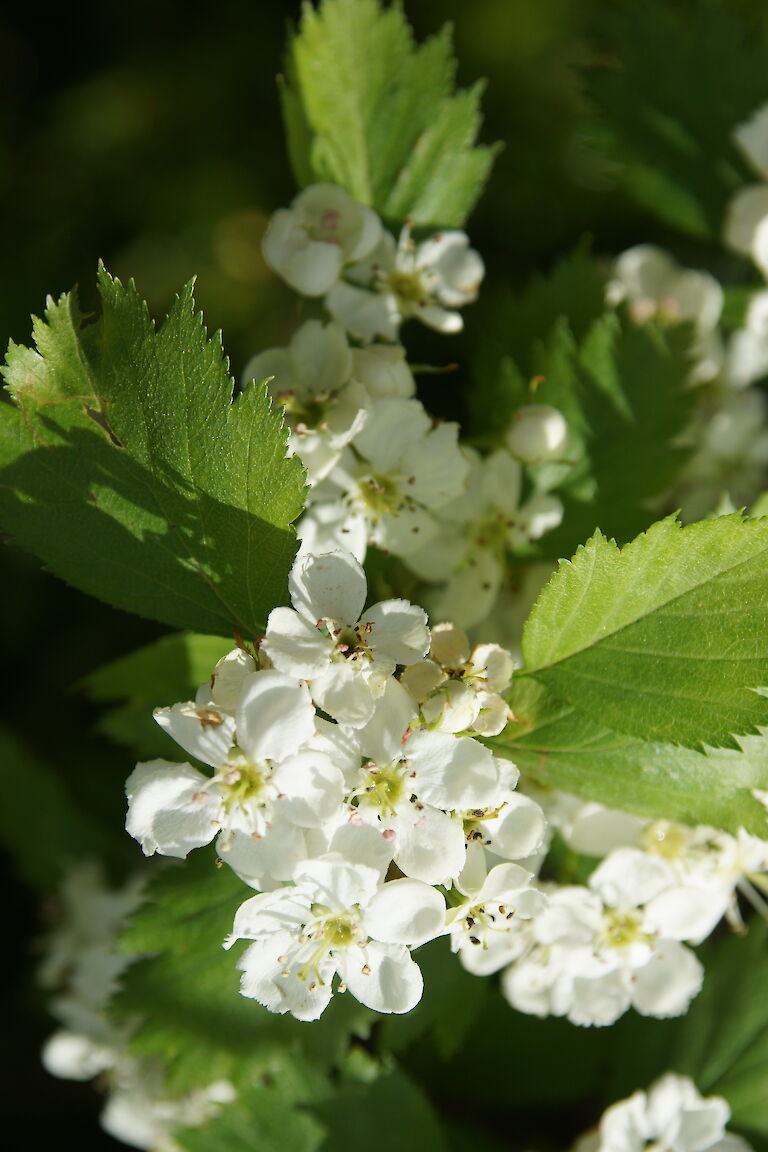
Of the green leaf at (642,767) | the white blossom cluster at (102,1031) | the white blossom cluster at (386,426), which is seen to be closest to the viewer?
the green leaf at (642,767)

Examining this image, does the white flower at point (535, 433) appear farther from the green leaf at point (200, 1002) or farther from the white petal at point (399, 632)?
the green leaf at point (200, 1002)

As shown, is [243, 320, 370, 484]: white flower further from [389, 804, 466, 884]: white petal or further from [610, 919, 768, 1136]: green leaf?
[610, 919, 768, 1136]: green leaf

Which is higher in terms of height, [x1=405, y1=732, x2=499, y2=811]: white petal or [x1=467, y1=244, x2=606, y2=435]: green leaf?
[x1=405, y1=732, x2=499, y2=811]: white petal

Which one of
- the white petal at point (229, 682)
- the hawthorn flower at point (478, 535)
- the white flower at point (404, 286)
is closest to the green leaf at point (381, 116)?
the white flower at point (404, 286)

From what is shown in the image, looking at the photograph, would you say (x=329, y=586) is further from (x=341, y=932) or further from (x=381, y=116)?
(x=381, y=116)

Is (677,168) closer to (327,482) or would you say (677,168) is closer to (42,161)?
(327,482)

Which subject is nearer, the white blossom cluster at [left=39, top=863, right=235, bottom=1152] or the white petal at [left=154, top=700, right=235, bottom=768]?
the white petal at [left=154, top=700, right=235, bottom=768]

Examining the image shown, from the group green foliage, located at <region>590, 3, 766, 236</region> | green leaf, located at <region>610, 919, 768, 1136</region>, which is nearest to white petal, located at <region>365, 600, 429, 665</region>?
green leaf, located at <region>610, 919, 768, 1136</region>

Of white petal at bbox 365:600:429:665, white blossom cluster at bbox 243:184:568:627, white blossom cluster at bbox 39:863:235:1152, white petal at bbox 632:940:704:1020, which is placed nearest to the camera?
white petal at bbox 365:600:429:665
